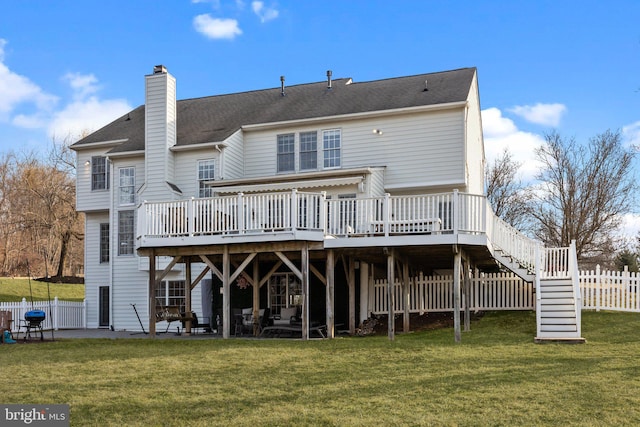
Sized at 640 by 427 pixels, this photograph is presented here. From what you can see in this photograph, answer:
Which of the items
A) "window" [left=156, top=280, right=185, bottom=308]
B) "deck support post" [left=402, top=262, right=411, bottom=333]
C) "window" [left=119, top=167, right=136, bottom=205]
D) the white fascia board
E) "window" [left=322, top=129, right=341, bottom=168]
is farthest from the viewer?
"window" [left=119, top=167, right=136, bottom=205]

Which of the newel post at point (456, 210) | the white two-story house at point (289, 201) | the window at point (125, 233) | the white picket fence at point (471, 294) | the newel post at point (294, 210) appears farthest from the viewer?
the window at point (125, 233)

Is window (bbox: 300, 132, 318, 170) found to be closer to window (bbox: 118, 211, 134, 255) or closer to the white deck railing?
the white deck railing

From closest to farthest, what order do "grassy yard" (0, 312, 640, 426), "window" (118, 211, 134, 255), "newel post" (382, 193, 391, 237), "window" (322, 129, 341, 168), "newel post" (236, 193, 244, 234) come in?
"grassy yard" (0, 312, 640, 426) < "newel post" (382, 193, 391, 237) < "newel post" (236, 193, 244, 234) < "window" (322, 129, 341, 168) < "window" (118, 211, 134, 255)

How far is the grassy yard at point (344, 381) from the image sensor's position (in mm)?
9305

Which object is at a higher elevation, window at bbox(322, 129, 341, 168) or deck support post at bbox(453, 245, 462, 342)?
window at bbox(322, 129, 341, 168)

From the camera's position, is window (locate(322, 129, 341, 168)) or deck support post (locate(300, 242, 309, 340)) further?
window (locate(322, 129, 341, 168))

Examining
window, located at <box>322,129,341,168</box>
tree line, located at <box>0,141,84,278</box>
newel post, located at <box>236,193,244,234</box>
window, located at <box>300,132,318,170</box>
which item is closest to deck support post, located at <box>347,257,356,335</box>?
newel post, located at <box>236,193,244,234</box>

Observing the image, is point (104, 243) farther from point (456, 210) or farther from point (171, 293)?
point (456, 210)

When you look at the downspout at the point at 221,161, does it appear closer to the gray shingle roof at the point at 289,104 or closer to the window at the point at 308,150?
the gray shingle roof at the point at 289,104

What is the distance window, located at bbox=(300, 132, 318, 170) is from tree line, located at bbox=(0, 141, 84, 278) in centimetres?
2388

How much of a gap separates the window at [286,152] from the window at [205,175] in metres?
2.32

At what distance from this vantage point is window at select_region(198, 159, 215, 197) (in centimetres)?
2319

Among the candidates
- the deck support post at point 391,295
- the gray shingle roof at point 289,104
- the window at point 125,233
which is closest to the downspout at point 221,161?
the gray shingle roof at point 289,104

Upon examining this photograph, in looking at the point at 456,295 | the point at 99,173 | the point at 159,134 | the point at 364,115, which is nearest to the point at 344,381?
the point at 456,295
